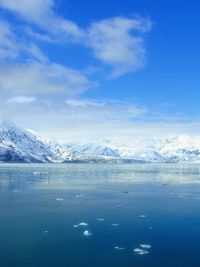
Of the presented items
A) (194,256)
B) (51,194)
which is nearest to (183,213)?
(194,256)

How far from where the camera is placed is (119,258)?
66.7 feet

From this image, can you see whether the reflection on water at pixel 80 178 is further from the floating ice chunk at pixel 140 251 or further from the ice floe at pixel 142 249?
the floating ice chunk at pixel 140 251

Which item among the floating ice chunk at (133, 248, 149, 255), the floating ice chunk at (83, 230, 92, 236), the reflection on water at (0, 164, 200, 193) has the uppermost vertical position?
the reflection on water at (0, 164, 200, 193)

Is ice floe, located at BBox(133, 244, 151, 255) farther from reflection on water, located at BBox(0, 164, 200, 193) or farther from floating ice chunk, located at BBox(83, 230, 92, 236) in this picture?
reflection on water, located at BBox(0, 164, 200, 193)

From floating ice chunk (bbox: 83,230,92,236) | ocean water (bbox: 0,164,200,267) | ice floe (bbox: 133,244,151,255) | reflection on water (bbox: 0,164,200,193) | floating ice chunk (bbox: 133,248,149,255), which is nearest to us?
ocean water (bbox: 0,164,200,267)

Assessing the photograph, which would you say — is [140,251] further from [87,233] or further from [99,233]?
[87,233]

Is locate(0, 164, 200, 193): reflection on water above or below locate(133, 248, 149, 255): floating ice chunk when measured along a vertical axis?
above

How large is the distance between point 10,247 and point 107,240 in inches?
229

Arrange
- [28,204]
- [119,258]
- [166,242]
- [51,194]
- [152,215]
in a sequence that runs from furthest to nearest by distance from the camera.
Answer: [51,194], [28,204], [152,215], [166,242], [119,258]

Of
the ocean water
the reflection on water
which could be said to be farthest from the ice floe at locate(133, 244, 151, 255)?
the reflection on water

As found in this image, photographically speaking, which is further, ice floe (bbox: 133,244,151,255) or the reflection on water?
the reflection on water

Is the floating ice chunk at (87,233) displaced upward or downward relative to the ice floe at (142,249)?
upward

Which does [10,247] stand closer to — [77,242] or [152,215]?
[77,242]

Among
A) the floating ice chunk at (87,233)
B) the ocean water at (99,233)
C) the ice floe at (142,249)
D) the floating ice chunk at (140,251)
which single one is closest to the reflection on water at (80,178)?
the ocean water at (99,233)
